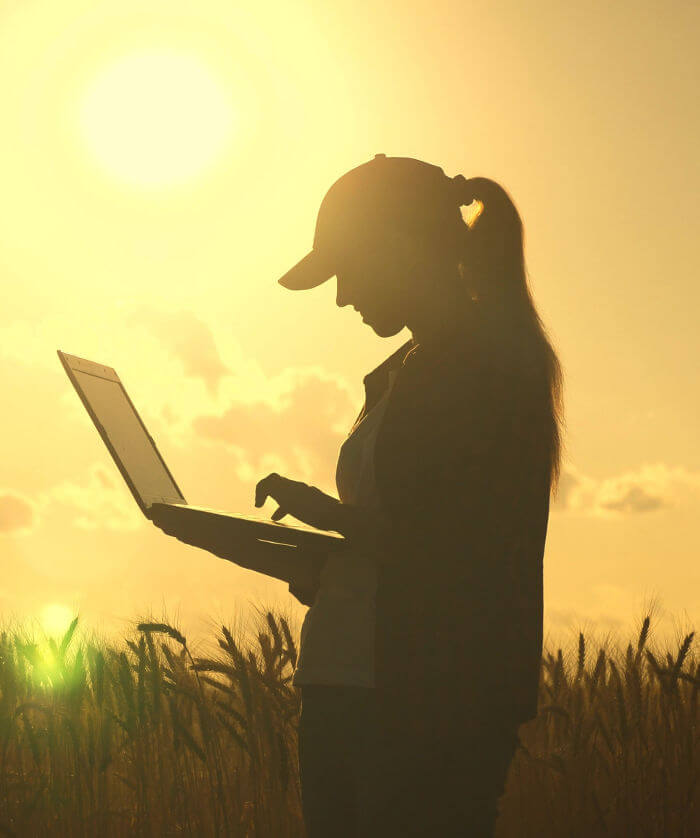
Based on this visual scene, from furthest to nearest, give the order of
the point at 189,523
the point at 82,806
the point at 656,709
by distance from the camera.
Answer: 1. the point at 656,709
2. the point at 82,806
3. the point at 189,523

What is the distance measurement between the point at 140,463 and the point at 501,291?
119 cm

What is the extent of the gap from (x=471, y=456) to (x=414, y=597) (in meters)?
0.31

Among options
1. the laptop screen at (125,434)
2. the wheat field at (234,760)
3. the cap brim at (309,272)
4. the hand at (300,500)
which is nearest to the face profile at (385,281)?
the cap brim at (309,272)

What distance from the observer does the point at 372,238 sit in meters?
2.27

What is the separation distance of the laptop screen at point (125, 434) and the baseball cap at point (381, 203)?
2.66ft

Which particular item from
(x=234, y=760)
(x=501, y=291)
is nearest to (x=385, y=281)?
(x=501, y=291)

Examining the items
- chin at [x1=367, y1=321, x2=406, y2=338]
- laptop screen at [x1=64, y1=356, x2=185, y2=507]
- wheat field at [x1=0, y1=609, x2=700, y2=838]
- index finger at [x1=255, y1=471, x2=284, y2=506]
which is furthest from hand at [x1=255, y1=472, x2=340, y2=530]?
wheat field at [x1=0, y1=609, x2=700, y2=838]

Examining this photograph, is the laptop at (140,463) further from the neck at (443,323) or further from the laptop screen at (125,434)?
the neck at (443,323)

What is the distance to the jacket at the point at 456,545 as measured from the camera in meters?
2.06

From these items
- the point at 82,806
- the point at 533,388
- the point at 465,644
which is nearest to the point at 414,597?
the point at 465,644

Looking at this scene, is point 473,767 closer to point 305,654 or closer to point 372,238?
point 305,654

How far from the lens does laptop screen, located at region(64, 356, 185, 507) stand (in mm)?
2781

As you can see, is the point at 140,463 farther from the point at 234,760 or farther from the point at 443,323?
the point at 234,760

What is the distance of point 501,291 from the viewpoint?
7.54ft
